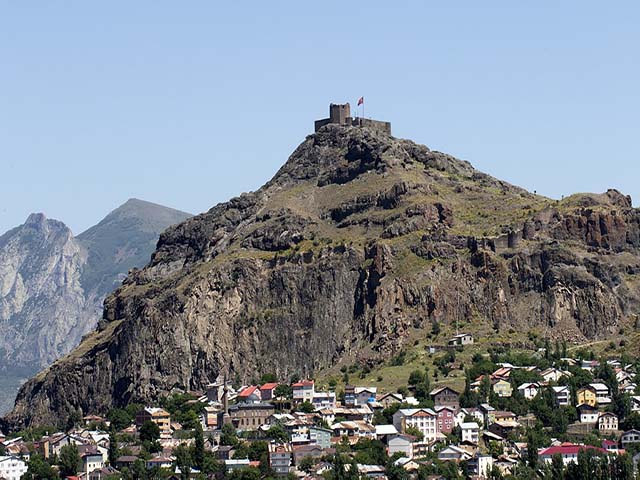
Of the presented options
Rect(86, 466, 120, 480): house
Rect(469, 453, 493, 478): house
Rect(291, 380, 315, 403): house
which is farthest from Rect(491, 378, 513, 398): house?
Rect(86, 466, 120, 480): house

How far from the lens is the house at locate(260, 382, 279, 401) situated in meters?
189

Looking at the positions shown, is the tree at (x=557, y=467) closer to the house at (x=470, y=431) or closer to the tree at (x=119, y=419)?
the house at (x=470, y=431)

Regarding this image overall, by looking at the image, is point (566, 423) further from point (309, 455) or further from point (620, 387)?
point (309, 455)

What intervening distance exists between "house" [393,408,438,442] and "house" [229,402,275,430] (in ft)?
46.6

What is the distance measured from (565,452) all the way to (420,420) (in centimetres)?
1795

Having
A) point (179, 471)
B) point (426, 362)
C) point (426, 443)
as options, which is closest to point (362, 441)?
point (426, 443)

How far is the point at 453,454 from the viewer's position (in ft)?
536

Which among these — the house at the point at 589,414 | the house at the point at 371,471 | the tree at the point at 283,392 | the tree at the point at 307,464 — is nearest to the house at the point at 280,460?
the tree at the point at 307,464

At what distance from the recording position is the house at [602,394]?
17938cm

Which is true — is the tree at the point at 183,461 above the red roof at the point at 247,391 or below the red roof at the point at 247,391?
below

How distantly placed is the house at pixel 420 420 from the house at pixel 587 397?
51.5 feet

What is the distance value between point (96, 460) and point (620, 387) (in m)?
53.8

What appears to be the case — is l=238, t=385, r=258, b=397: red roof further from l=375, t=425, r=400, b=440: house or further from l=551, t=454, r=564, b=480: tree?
l=551, t=454, r=564, b=480: tree

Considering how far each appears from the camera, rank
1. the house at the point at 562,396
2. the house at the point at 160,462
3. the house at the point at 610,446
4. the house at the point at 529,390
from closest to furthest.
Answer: the house at the point at 160,462, the house at the point at 610,446, the house at the point at 562,396, the house at the point at 529,390
